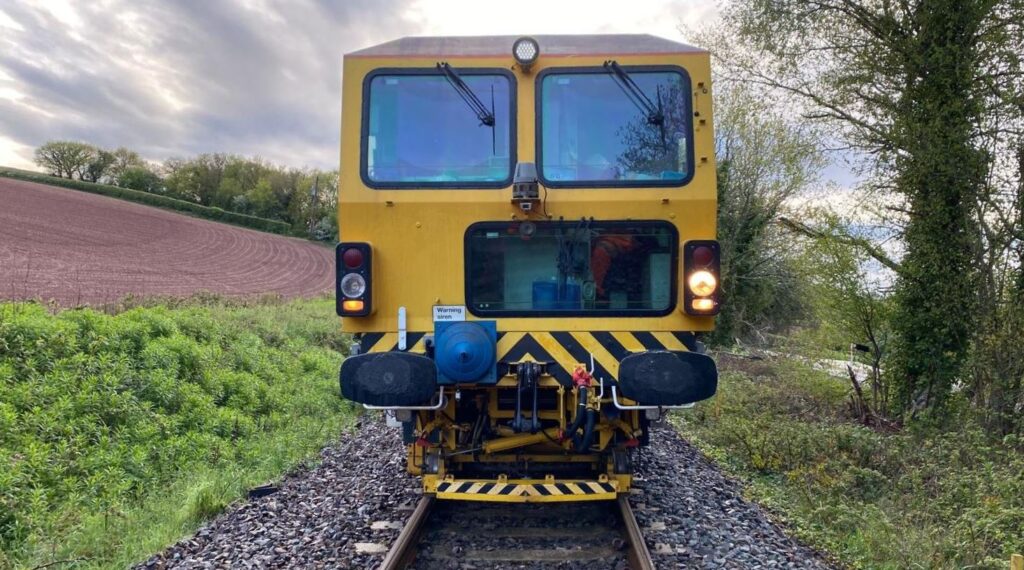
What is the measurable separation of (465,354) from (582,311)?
34.5 inches

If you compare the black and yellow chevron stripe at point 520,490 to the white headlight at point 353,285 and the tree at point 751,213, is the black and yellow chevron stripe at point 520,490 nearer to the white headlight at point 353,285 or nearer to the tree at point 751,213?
the white headlight at point 353,285

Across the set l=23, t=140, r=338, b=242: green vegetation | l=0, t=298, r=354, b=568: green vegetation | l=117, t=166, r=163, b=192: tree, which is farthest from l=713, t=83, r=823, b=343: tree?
l=117, t=166, r=163, b=192: tree

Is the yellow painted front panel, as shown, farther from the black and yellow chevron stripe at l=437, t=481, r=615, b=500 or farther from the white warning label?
the black and yellow chevron stripe at l=437, t=481, r=615, b=500

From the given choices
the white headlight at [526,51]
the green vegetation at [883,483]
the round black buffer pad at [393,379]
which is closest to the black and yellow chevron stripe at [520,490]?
the round black buffer pad at [393,379]

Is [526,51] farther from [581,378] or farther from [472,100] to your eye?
[581,378]

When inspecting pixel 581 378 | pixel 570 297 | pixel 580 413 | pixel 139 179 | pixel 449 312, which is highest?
pixel 139 179

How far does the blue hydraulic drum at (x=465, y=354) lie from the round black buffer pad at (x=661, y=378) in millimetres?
845

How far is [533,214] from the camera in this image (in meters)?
4.46

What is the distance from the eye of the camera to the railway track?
407cm

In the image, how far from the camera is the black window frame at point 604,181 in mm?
4520

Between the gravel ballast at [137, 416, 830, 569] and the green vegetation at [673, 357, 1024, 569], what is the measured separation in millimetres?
443

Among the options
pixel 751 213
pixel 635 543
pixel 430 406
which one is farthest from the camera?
pixel 751 213

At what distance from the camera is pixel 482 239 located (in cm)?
455

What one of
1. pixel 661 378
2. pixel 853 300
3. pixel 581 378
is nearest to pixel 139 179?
pixel 853 300
